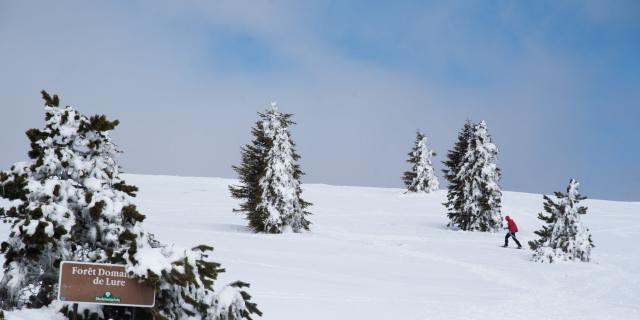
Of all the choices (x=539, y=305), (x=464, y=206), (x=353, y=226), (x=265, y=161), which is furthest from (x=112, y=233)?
(x=464, y=206)

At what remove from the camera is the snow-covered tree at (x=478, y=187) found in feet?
111

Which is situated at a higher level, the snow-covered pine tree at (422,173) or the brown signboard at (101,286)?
the snow-covered pine tree at (422,173)

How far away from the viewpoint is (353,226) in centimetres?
3084

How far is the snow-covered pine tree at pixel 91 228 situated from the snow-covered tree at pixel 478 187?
28.3m

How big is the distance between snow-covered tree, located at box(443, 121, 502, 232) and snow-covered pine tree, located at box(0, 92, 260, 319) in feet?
93.0

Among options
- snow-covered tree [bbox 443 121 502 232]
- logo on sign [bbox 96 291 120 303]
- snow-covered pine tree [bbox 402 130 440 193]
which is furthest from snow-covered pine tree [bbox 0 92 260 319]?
snow-covered pine tree [bbox 402 130 440 193]

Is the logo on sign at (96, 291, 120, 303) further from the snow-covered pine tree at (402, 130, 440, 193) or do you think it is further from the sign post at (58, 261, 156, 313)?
the snow-covered pine tree at (402, 130, 440, 193)

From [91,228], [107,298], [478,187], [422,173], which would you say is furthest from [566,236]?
[422,173]

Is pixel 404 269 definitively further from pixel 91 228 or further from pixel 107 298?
pixel 107 298

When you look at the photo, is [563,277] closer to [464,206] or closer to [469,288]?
[469,288]

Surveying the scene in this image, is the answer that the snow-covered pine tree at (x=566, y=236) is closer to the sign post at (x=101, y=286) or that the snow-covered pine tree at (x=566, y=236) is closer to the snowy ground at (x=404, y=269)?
the snowy ground at (x=404, y=269)

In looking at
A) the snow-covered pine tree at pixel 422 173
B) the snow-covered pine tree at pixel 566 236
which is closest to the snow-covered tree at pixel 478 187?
the snow-covered pine tree at pixel 566 236

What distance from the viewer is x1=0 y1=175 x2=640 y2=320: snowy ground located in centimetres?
1266

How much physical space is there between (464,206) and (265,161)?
529 inches
